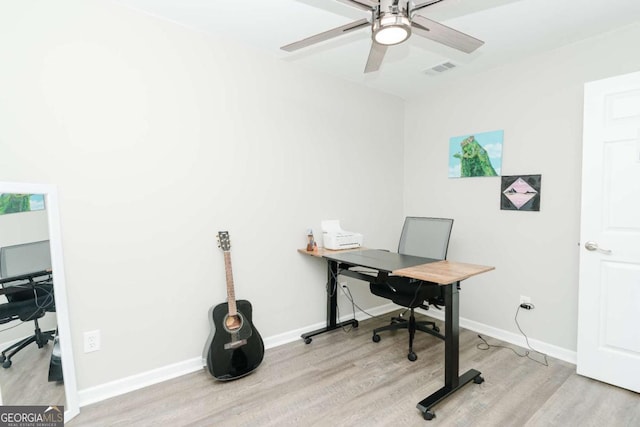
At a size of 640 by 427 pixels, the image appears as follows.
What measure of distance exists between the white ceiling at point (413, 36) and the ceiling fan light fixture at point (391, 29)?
157 mm

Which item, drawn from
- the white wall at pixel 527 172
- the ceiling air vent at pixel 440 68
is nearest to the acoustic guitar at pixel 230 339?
the white wall at pixel 527 172

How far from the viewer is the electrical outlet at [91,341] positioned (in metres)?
2.00

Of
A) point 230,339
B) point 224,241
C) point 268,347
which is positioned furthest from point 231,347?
point 224,241

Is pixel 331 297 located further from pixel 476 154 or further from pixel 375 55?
pixel 375 55

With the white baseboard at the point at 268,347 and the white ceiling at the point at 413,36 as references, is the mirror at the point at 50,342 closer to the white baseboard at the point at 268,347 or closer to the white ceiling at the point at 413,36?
the white baseboard at the point at 268,347

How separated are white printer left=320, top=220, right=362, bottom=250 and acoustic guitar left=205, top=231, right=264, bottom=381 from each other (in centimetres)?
90

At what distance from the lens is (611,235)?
2.17 metres

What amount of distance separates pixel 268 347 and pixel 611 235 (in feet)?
8.71

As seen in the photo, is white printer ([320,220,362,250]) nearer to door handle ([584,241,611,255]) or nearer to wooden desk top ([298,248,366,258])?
wooden desk top ([298,248,366,258])

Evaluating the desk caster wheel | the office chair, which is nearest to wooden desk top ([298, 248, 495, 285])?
the office chair

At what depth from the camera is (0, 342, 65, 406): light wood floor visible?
5.41 feet

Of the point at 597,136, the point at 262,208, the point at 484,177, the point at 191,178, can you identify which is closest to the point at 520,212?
the point at 484,177

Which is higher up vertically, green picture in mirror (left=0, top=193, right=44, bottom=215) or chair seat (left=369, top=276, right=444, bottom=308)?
green picture in mirror (left=0, top=193, right=44, bottom=215)

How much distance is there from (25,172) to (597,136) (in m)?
3.59
